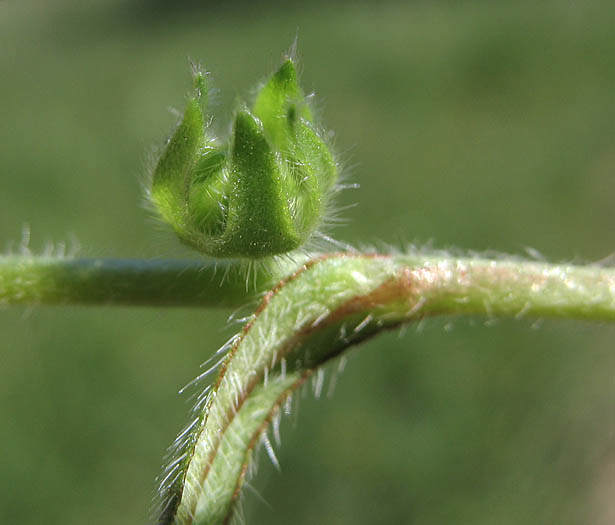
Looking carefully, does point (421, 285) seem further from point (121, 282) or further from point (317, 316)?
point (121, 282)

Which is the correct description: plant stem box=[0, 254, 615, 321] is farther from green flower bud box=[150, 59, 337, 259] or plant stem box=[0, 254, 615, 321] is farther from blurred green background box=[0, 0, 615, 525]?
green flower bud box=[150, 59, 337, 259]

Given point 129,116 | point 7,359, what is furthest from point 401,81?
point 7,359

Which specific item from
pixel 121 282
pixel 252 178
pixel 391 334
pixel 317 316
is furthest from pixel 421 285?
pixel 391 334

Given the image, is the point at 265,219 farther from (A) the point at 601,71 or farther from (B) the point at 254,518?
(A) the point at 601,71

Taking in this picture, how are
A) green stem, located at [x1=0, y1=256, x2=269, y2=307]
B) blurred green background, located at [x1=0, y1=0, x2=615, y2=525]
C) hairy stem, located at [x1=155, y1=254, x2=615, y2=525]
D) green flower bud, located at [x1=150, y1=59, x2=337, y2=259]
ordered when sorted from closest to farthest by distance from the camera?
green flower bud, located at [x1=150, y1=59, x2=337, y2=259] < hairy stem, located at [x1=155, y1=254, x2=615, y2=525] < green stem, located at [x1=0, y1=256, x2=269, y2=307] < blurred green background, located at [x1=0, y1=0, x2=615, y2=525]

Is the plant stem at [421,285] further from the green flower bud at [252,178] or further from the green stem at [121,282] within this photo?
the green flower bud at [252,178]

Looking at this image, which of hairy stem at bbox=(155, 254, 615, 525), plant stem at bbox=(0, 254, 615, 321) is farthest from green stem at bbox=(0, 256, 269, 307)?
hairy stem at bbox=(155, 254, 615, 525)
